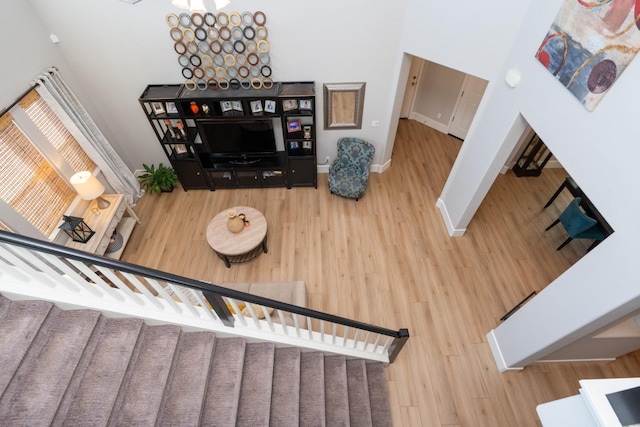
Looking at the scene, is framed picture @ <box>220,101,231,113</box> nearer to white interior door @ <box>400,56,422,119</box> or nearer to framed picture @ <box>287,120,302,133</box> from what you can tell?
framed picture @ <box>287,120,302,133</box>

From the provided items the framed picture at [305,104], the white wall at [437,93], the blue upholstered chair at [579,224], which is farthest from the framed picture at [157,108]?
the blue upholstered chair at [579,224]

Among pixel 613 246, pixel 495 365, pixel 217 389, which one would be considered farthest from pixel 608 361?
pixel 217 389

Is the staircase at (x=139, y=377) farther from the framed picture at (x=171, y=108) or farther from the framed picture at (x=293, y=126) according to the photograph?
the framed picture at (x=293, y=126)

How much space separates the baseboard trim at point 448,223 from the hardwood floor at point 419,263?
8 cm

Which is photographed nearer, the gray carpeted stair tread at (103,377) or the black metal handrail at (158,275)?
the black metal handrail at (158,275)

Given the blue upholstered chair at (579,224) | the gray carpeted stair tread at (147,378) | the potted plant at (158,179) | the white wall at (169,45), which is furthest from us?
the potted plant at (158,179)

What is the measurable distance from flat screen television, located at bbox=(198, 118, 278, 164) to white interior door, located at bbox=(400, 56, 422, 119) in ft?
9.80

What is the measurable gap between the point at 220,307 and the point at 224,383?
60cm

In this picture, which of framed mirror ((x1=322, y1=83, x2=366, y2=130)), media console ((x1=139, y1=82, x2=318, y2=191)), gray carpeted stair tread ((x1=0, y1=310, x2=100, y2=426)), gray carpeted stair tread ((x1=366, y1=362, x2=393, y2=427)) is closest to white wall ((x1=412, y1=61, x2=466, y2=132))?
framed mirror ((x1=322, y1=83, x2=366, y2=130))

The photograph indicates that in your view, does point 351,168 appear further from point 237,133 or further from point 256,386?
point 256,386

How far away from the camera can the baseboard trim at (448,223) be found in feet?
14.6

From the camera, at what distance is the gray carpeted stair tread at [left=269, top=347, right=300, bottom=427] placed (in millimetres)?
2383

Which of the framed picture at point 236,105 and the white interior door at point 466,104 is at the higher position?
the framed picture at point 236,105

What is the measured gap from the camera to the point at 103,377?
76.7 inches
